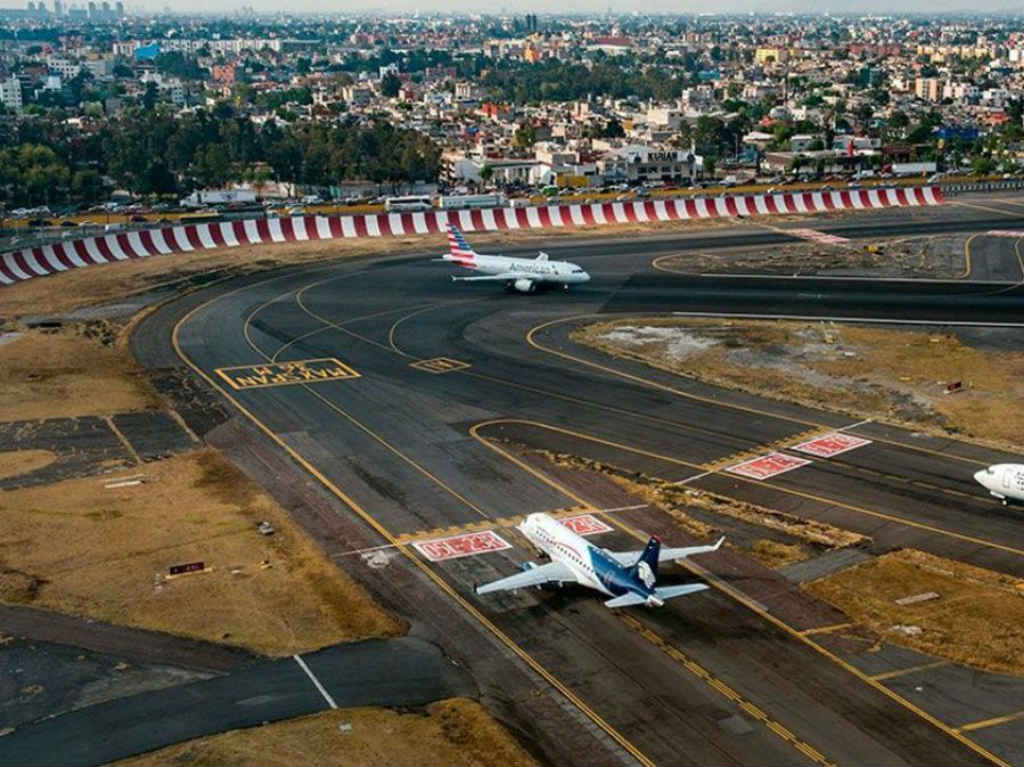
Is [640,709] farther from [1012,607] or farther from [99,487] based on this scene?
[99,487]

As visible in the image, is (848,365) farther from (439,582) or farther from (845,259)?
(439,582)

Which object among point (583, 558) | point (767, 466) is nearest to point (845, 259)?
point (767, 466)

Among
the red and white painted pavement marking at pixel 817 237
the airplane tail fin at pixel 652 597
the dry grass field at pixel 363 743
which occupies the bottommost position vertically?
the red and white painted pavement marking at pixel 817 237

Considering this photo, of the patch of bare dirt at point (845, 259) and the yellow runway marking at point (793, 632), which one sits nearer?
the yellow runway marking at point (793, 632)

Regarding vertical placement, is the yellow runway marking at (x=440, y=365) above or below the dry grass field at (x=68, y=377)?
below

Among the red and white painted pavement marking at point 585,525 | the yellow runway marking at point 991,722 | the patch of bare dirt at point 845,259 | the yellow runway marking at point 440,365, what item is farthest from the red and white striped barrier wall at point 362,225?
the yellow runway marking at point 991,722

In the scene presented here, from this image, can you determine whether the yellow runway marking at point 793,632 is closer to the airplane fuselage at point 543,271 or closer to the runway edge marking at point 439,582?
the runway edge marking at point 439,582
